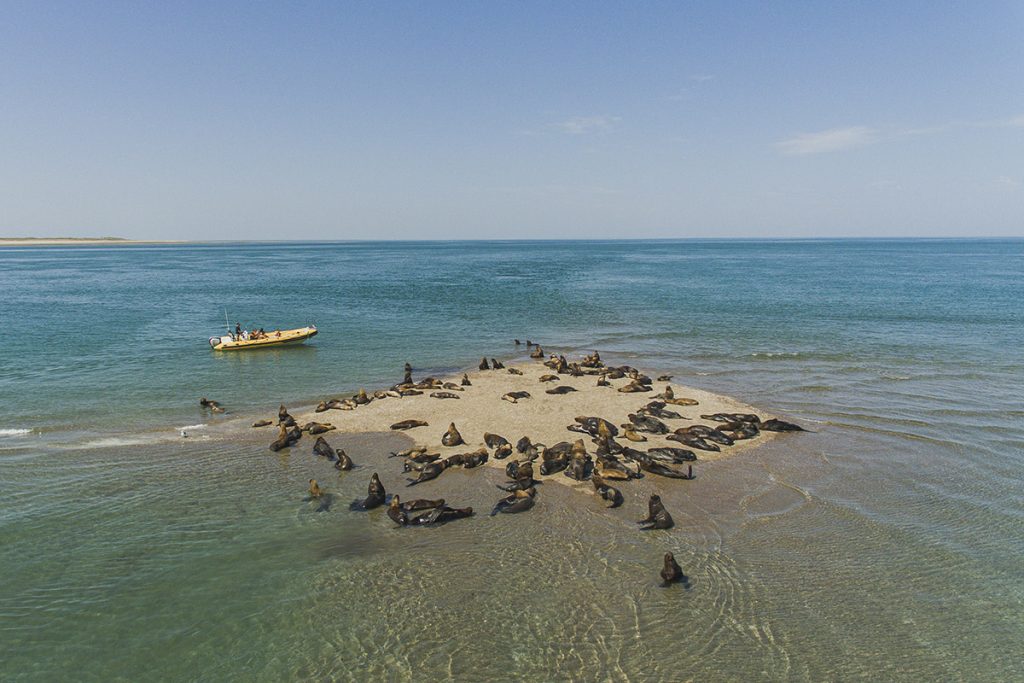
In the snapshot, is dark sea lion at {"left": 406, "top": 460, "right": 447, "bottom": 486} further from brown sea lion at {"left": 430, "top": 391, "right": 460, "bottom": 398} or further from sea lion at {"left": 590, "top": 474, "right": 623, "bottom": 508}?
brown sea lion at {"left": 430, "top": 391, "right": 460, "bottom": 398}

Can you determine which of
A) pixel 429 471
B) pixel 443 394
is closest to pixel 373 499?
pixel 429 471

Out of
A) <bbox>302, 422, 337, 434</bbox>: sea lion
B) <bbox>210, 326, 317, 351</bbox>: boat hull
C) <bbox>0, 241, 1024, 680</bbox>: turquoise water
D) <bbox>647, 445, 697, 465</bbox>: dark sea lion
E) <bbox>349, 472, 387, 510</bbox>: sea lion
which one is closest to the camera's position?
<bbox>0, 241, 1024, 680</bbox>: turquoise water

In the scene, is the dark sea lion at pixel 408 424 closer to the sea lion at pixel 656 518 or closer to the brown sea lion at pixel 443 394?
the brown sea lion at pixel 443 394

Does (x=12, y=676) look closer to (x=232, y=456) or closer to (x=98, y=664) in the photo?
(x=98, y=664)

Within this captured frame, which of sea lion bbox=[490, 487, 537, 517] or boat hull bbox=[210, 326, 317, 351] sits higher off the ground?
boat hull bbox=[210, 326, 317, 351]

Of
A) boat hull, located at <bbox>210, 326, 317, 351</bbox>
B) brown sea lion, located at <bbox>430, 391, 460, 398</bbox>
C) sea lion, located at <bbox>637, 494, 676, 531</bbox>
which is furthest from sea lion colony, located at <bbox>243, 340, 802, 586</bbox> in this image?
boat hull, located at <bbox>210, 326, 317, 351</bbox>

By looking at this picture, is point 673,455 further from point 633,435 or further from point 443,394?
point 443,394
